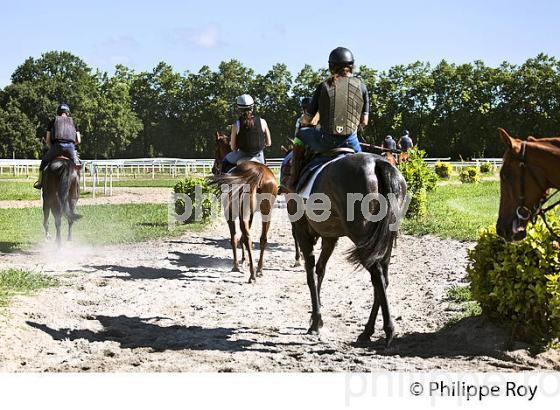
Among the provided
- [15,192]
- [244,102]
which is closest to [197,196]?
[244,102]

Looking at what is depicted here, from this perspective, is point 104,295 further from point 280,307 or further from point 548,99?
point 548,99

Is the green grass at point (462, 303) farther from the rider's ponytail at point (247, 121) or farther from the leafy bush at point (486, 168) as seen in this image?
the leafy bush at point (486, 168)

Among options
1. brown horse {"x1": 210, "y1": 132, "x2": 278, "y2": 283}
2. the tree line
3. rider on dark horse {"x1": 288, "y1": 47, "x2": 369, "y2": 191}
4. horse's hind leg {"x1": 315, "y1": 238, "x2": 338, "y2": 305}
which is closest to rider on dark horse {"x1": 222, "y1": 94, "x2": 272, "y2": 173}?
brown horse {"x1": 210, "y1": 132, "x2": 278, "y2": 283}

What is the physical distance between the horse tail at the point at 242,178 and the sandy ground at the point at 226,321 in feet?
4.87

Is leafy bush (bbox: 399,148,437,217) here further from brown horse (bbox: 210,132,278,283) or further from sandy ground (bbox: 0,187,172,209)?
sandy ground (bbox: 0,187,172,209)

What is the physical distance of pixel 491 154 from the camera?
63.5 metres

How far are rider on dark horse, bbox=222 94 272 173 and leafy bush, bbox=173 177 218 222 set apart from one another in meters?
5.90

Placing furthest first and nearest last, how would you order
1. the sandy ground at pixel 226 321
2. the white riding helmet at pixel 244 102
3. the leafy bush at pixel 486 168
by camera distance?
the leafy bush at pixel 486 168, the white riding helmet at pixel 244 102, the sandy ground at pixel 226 321

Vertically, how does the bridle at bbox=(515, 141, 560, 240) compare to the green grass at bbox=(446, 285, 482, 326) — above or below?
above

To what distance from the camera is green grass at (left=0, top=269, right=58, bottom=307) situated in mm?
7969

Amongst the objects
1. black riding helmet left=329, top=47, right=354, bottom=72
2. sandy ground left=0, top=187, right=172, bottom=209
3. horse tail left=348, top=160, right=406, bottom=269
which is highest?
black riding helmet left=329, top=47, right=354, bottom=72

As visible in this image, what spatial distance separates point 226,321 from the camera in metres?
7.60

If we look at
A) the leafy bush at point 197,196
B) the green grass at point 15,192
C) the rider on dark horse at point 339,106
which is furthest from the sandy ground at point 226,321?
the green grass at point 15,192

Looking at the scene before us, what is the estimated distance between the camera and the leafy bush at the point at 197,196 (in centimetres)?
1695
